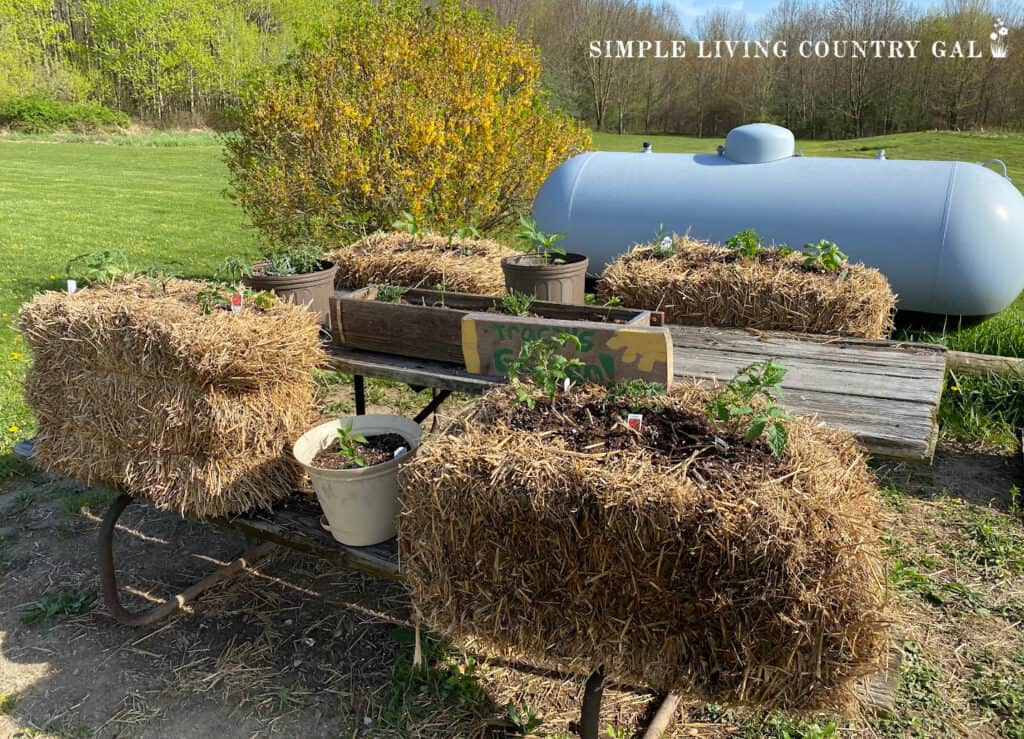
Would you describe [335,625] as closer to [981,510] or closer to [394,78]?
[981,510]

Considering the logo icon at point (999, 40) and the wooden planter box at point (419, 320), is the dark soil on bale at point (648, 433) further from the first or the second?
the logo icon at point (999, 40)

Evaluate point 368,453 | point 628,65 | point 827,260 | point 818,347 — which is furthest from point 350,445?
point 628,65

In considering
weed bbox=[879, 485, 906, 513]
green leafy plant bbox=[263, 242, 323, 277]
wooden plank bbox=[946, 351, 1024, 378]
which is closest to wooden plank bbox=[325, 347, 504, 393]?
green leafy plant bbox=[263, 242, 323, 277]

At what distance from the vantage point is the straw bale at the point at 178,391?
8.82 ft

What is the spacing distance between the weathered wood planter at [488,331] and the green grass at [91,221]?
1.18 m

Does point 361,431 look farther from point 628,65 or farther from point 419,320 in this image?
point 628,65

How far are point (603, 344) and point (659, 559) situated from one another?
2.68 ft

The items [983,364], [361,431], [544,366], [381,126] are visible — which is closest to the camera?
[544,366]

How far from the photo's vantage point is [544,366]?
Result: 2.37m

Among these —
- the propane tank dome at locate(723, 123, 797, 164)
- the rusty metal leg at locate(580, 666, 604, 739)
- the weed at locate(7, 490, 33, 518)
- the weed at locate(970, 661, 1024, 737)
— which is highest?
the propane tank dome at locate(723, 123, 797, 164)

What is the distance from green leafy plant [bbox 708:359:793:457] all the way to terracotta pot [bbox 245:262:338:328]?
1899mm

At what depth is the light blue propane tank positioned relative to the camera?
564 cm

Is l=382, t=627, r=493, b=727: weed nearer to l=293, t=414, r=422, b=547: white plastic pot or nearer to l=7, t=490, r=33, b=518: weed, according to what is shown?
l=293, t=414, r=422, b=547: white plastic pot

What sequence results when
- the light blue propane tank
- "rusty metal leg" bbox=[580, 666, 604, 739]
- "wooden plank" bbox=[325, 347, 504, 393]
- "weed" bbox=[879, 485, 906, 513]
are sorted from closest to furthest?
"rusty metal leg" bbox=[580, 666, 604, 739] → "wooden plank" bbox=[325, 347, 504, 393] → "weed" bbox=[879, 485, 906, 513] → the light blue propane tank
